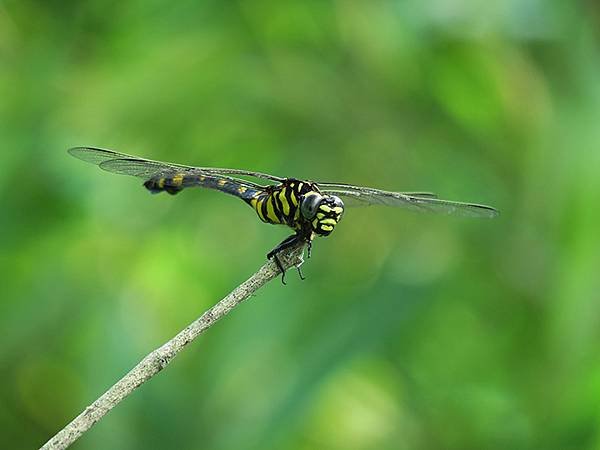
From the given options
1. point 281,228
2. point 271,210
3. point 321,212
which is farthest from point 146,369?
point 281,228

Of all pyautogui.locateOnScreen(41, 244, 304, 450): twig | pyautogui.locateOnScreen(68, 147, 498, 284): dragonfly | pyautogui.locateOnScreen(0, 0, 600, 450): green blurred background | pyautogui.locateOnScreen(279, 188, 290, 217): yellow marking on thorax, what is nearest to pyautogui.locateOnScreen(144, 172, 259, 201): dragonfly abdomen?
pyautogui.locateOnScreen(68, 147, 498, 284): dragonfly

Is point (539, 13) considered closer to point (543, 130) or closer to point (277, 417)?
point (543, 130)

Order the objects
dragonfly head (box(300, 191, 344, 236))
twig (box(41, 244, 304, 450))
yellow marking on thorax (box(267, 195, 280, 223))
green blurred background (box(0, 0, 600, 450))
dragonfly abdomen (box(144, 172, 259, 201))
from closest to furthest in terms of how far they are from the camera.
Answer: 1. twig (box(41, 244, 304, 450))
2. dragonfly head (box(300, 191, 344, 236))
3. yellow marking on thorax (box(267, 195, 280, 223))
4. dragonfly abdomen (box(144, 172, 259, 201))
5. green blurred background (box(0, 0, 600, 450))

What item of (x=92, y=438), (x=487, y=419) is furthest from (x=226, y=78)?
(x=487, y=419)

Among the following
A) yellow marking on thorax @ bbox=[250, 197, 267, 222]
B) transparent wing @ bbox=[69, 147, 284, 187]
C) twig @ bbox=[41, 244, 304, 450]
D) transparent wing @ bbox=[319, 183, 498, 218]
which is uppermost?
transparent wing @ bbox=[319, 183, 498, 218]

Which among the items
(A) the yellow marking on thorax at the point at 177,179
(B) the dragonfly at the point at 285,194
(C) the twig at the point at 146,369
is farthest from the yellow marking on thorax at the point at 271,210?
(C) the twig at the point at 146,369

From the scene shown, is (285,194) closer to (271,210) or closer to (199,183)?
(271,210)

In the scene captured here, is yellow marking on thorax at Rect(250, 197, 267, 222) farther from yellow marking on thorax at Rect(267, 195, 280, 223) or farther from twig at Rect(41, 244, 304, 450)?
twig at Rect(41, 244, 304, 450)
